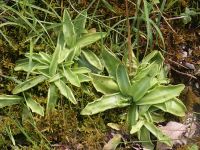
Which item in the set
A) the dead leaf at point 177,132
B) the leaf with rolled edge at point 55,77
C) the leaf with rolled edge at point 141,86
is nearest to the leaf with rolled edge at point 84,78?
the leaf with rolled edge at point 55,77

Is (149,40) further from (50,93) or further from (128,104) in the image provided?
(50,93)

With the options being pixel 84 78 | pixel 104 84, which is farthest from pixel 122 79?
pixel 84 78

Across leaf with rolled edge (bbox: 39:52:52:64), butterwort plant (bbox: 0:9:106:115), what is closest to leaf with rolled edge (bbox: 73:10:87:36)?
butterwort plant (bbox: 0:9:106:115)

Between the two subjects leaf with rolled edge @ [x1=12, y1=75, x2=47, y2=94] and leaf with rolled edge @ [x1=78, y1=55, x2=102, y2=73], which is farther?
leaf with rolled edge @ [x1=78, y1=55, x2=102, y2=73]

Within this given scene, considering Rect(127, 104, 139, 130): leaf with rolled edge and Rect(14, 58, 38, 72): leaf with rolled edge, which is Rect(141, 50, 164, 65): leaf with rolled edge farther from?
Rect(14, 58, 38, 72): leaf with rolled edge

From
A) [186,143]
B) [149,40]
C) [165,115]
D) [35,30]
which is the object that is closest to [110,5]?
[149,40]

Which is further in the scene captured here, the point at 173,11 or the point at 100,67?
the point at 173,11
